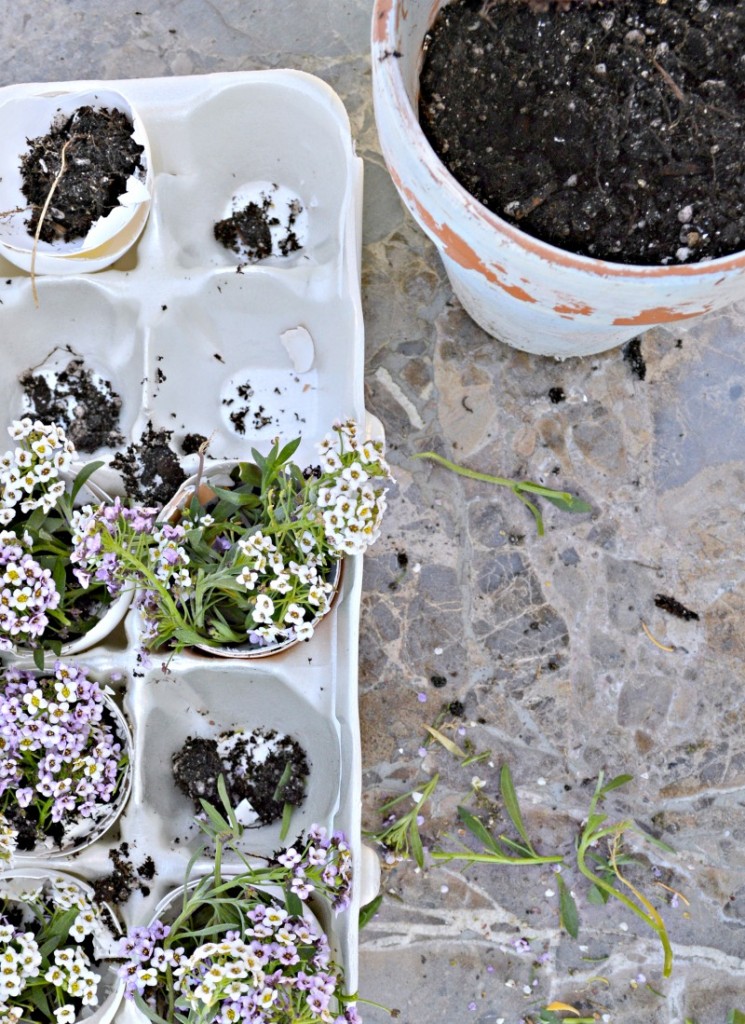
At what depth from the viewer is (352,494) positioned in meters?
1.01

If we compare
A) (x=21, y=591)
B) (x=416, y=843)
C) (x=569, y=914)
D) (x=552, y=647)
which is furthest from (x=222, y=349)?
(x=569, y=914)

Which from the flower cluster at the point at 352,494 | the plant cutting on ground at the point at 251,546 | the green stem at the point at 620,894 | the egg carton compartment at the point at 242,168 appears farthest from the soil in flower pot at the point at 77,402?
the green stem at the point at 620,894

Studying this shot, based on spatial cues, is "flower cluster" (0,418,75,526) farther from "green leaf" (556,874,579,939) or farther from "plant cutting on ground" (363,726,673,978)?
"green leaf" (556,874,579,939)

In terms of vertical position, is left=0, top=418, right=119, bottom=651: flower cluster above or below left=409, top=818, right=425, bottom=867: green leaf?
above

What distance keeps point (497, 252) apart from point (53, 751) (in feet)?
2.98

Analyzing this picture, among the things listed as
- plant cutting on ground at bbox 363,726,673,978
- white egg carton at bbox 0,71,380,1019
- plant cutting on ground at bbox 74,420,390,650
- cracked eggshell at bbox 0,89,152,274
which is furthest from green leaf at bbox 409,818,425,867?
cracked eggshell at bbox 0,89,152,274

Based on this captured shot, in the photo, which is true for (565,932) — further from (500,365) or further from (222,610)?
(500,365)

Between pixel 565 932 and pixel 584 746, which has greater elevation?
pixel 584 746

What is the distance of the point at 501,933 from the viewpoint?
4.83 feet

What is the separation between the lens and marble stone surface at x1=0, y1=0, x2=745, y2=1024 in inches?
57.8

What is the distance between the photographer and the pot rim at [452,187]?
870mm

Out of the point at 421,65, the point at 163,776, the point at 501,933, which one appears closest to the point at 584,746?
the point at 501,933

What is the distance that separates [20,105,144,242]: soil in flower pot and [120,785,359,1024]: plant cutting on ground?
3.12 ft

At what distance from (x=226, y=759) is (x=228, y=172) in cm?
103
